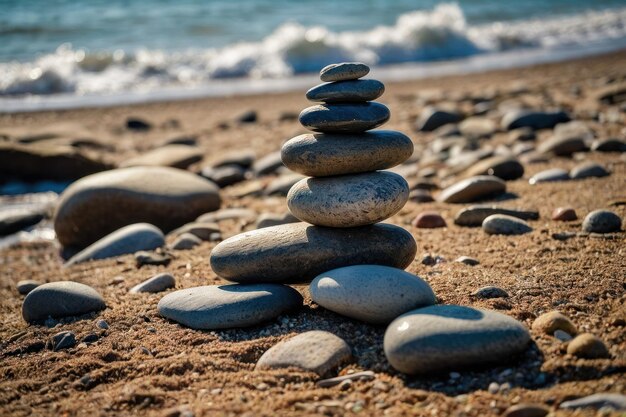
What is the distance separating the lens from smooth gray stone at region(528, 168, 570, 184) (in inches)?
219

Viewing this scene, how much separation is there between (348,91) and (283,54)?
12.5 metres

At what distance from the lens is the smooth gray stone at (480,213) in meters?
4.79

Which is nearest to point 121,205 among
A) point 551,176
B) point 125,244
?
point 125,244

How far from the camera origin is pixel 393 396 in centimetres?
264

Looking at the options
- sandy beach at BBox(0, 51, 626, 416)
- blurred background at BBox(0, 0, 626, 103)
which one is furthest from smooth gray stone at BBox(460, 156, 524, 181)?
blurred background at BBox(0, 0, 626, 103)

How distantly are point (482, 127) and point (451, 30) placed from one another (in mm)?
10253

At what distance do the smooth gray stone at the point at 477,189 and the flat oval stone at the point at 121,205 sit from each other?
2.19 metres

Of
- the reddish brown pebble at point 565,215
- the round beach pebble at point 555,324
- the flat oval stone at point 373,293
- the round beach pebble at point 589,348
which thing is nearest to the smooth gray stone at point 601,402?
the round beach pebble at point 589,348

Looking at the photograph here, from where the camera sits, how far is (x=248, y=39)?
1739cm

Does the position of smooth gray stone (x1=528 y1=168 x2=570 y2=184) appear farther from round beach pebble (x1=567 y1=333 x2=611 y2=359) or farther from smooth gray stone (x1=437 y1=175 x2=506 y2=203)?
round beach pebble (x1=567 y1=333 x2=611 y2=359)

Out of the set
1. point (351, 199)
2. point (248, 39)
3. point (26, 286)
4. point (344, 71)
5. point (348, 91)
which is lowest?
point (26, 286)

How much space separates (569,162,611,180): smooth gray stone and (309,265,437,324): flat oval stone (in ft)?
9.67

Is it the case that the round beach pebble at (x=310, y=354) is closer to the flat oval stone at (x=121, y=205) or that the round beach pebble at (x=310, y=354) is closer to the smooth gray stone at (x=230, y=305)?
the smooth gray stone at (x=230, y=305)

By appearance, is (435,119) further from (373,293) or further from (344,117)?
(373,293)
